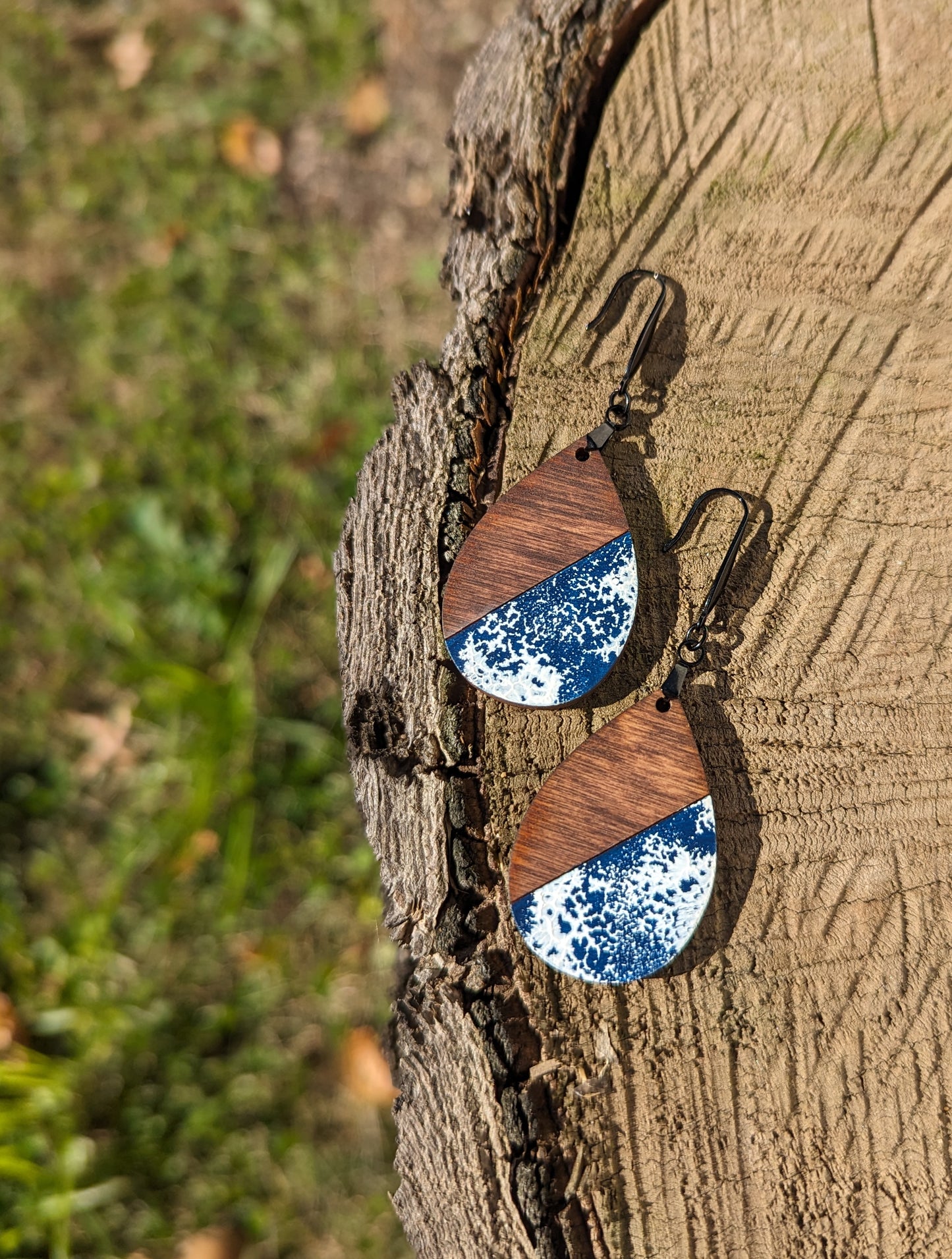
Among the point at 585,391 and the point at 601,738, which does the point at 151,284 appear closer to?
the point at 585,391

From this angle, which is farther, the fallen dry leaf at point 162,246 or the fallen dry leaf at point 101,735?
the fallen dry leaf at point 162,246

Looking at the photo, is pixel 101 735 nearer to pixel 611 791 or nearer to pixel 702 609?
pixel 611 791

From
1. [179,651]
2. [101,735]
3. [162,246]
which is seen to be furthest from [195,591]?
[162,246]

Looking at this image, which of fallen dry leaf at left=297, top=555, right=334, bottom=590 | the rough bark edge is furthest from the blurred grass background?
the rough bark edge

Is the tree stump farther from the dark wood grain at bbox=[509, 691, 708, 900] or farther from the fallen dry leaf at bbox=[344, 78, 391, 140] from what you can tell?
the fallen dry leaf at bbox=[344, 78, 391, 140]

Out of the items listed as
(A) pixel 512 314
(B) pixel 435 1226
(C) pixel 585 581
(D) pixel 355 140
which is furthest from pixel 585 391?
(D) pixel 355 140

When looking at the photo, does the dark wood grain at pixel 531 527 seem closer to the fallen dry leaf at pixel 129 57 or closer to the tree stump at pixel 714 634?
the tree stump at pixel 714 634

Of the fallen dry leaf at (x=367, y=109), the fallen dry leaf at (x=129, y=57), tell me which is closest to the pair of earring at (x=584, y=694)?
the fallen dry leaf at (x=367, y=109)

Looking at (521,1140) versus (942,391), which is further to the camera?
(942,391)
